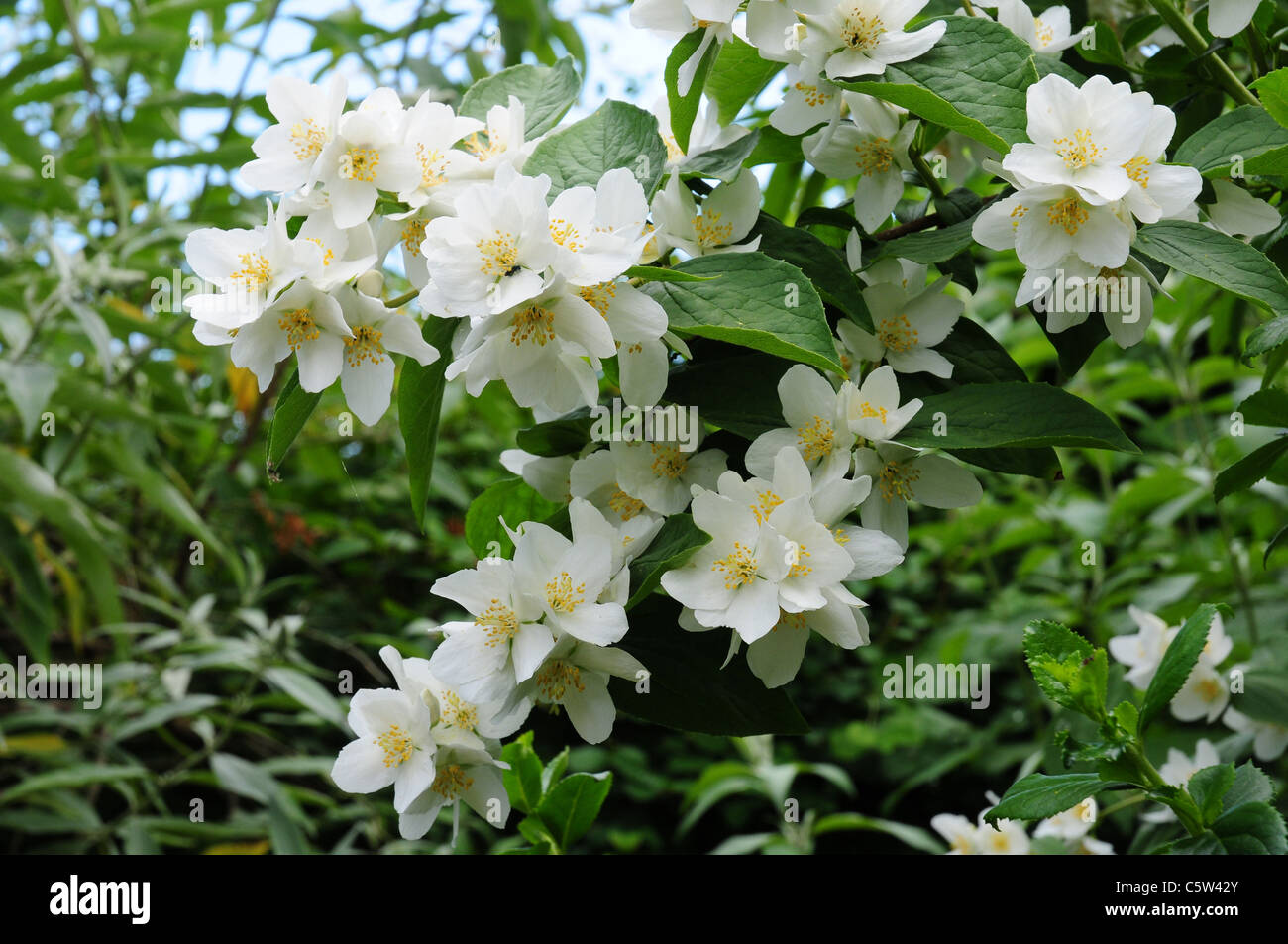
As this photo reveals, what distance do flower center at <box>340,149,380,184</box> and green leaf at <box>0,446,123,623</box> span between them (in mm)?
1270

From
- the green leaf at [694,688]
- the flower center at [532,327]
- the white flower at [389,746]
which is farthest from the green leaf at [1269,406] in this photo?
the white flower at [389,746]

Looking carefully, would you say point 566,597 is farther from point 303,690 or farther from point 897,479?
point 303,690

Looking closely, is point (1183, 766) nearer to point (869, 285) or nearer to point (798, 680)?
point (869, 285)

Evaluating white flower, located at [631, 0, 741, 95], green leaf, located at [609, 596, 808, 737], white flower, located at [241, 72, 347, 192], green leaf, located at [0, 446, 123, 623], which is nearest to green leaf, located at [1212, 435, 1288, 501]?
green leaf, located at [609, 596, 808, 737]

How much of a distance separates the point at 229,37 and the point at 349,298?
2.02m

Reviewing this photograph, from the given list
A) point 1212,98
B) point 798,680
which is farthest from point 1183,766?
point 798,680

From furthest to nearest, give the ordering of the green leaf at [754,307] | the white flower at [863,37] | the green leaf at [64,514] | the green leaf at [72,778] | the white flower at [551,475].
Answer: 1. the green leaf at [72,778]
2. the green leaf at [64,514]
3. the white flower at [551,475]
4. the white flower at [863,37]
5. the green leaf at [754,307]

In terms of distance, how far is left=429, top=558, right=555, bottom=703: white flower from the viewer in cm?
68

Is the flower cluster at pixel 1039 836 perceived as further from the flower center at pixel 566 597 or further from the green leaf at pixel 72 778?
the green leaf at pixel 72 778

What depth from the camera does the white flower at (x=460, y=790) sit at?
2.50 feet

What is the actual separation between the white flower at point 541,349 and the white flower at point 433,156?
0.37 feet

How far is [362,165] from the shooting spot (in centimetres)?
70

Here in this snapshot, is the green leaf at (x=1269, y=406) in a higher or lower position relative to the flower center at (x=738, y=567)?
higher

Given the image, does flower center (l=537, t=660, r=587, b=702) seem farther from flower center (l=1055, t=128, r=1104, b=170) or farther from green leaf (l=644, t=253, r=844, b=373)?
flower center (l=1055, t=128, r=1104, b=170)
